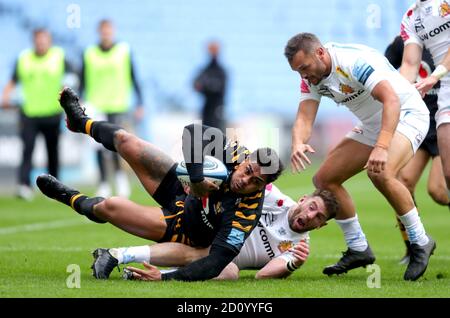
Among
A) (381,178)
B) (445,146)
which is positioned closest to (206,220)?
(381,178)

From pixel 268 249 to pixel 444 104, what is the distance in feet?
6.02

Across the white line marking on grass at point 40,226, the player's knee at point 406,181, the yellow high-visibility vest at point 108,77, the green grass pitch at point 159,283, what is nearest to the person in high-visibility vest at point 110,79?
the yellow high-visibility vest at point 108,77

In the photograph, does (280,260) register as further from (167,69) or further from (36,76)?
(167,69)

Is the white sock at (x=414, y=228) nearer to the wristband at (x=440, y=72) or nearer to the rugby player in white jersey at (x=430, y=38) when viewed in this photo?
the rugby player in white jersey at (x=430, y=38)

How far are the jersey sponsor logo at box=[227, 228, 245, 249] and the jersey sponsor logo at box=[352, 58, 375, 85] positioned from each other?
1.35m

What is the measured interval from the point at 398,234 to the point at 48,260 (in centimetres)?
444

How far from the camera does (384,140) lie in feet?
19.7

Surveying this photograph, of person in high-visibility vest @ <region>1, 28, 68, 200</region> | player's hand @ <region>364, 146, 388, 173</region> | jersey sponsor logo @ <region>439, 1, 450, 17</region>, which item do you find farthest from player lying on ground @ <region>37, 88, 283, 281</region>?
person in high-visibility vest @ <region>1, 28, 68, 200</region>

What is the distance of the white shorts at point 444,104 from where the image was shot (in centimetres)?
707

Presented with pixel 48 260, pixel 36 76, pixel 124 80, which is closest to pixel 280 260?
pixel 48 260

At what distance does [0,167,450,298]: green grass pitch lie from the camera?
5.59 metres

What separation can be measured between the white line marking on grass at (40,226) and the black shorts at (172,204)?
10.9 ft

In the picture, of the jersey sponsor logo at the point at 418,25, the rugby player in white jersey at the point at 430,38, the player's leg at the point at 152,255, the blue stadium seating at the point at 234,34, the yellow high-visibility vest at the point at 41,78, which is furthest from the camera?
the blue stadium seating at the point at 234,34

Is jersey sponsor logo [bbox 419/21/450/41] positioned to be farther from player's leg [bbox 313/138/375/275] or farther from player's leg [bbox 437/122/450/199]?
player's leg [bbox 313/138/375/275]
